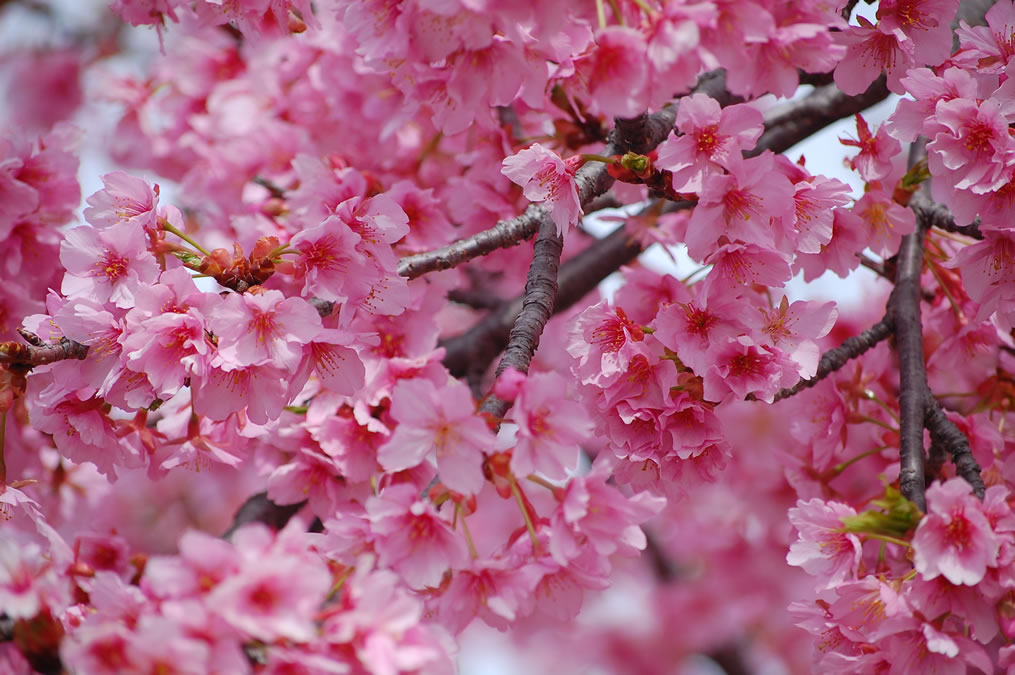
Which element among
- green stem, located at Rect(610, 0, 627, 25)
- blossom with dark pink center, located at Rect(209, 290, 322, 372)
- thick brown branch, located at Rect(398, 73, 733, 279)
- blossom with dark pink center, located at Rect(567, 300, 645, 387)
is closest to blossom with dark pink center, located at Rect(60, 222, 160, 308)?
blossom with dark pink center, located at Rect(209, 290, 322, 372)

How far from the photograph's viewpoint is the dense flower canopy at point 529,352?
150 centimetres

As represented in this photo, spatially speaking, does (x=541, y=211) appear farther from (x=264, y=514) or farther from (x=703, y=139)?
(x=264, y=514)

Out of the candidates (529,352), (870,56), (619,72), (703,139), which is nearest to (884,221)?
(870,56)

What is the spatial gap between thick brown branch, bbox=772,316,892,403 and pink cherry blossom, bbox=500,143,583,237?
731 mm

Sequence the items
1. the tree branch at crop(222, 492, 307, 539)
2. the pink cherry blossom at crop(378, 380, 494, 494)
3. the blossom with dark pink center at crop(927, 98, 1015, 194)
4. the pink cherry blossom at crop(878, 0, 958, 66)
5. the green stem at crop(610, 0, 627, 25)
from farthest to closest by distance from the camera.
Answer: the tree branch at crop(222, 492, 307, 539) < the pink cherry blossom at crop(878, 0, 958, 66) < the blossom with dark pink center at crop(927, 98, 1015, 194) < the green stem at crop(610, 0, 627, 25) < the pink cherry blossom at crop(378, 380, 494, 494)

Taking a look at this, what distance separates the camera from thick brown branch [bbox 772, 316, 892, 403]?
2.22m

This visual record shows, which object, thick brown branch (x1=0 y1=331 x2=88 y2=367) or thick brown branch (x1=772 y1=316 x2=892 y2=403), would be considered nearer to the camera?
thick brown branch (x1=0 y1=331 x2=88 y2=367)

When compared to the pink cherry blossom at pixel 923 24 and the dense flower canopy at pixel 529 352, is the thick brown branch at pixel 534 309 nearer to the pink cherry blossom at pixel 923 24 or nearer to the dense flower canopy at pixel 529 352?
the dense flower canopy at pixel 529 352

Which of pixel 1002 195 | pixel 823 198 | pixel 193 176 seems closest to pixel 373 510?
pixel 823 198

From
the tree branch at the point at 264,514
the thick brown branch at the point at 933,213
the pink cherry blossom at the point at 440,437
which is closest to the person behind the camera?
the pink cherry blossom at the point at 440,437

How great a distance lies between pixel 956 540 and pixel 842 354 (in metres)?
0.68

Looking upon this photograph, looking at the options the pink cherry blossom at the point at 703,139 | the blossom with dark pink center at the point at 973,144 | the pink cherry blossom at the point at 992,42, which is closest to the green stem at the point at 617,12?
the pink cherry blossom at the point at 703,139

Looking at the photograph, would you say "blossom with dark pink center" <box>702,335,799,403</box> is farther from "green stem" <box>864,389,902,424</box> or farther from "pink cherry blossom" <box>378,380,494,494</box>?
"green stem" <box>864,389,902,424</box>

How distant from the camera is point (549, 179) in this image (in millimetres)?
1925
